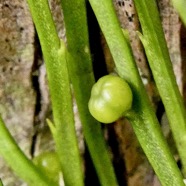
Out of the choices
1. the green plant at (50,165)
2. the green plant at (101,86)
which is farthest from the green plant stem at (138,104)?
the green plant at (50,165)

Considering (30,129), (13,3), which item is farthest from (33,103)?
(13,3)

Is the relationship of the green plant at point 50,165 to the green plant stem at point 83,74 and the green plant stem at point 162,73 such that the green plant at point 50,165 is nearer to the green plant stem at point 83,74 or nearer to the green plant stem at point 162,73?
the green plant stem at point 83,74

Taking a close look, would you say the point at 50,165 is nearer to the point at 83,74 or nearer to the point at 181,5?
the point at 83,74

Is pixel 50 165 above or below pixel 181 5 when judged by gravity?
below

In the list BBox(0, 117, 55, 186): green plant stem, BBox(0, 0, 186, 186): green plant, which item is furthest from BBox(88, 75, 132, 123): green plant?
BBox(0, 117, 55, 186): green plant stem

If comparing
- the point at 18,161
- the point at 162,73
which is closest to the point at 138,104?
the point at 162,73

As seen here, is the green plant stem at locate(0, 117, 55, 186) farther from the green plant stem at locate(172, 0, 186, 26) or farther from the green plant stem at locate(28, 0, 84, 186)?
the green plant stem at locate(172, 0, 186, 26)
